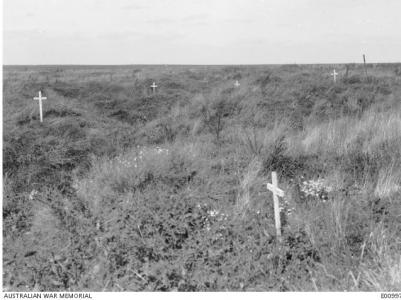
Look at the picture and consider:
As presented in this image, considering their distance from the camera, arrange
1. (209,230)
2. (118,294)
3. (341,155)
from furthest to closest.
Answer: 1. (341,155)
2. (209,230)
3. (118,294)

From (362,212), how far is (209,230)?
54.4 inches

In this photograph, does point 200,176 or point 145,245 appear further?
point 200,176

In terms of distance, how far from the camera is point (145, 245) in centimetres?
362

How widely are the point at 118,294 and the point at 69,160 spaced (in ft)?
14.6

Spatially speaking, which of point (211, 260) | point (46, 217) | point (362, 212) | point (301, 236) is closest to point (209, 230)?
point (211, 260)

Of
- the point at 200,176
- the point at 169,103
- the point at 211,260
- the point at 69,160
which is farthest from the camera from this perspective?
the point at 169,103

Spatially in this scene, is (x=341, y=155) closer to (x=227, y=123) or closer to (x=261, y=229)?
(x=261, y=229)

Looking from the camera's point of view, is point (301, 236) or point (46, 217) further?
point (46, 217)

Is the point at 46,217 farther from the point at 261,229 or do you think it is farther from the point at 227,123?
the point at 227,123

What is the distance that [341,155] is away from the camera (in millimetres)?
5645

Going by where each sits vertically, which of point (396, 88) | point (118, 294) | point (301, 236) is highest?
point (396, 88)

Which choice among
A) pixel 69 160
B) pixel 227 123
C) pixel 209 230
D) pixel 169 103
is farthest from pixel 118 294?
pixel 169 103

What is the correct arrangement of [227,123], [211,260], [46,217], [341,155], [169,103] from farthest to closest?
[169,103]
[227,123]
[341,155]
[46,217]
[211,260]

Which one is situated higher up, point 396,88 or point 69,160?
point 396,88
